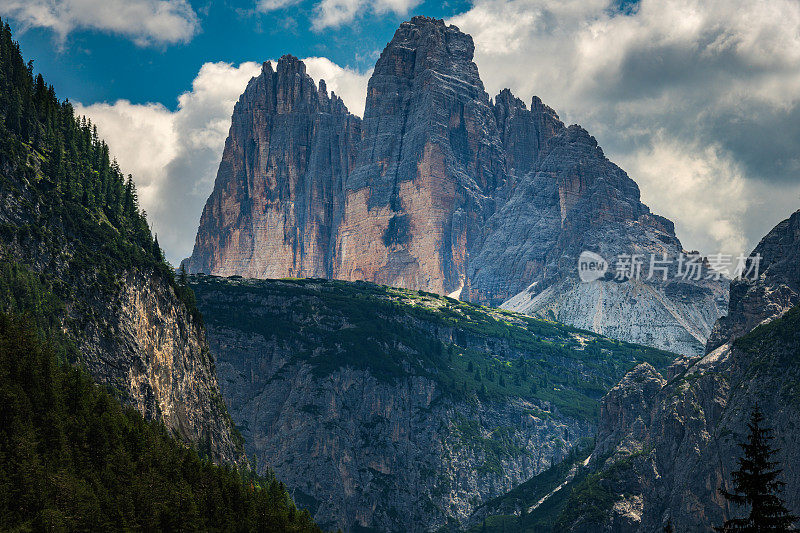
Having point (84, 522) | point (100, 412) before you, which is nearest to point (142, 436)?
point (100, 412)

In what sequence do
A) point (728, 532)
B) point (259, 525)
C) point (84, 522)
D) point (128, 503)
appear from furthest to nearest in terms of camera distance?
point (259, 525) < point (128, 503) < point (84, 522) < point (728, 532)

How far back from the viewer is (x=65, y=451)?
166 meters

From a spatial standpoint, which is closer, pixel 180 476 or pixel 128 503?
pixel 128 503

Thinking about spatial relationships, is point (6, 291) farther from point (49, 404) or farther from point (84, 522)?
point (84, 522)

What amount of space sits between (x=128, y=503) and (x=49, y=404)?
86.9ft

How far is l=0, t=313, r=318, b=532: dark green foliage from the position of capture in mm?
145000

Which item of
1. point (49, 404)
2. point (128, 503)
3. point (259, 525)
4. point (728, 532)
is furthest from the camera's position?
point (259, 525)

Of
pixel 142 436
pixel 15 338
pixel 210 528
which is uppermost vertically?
pixel 15 338

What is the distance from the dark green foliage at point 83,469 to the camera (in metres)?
145

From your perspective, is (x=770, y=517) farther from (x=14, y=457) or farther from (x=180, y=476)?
(x=180, y=476)

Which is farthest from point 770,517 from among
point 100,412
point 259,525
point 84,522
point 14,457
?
point 100,412

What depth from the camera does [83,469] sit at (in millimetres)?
167500

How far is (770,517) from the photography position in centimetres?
7519

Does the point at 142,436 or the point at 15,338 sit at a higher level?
the point at 15,338
